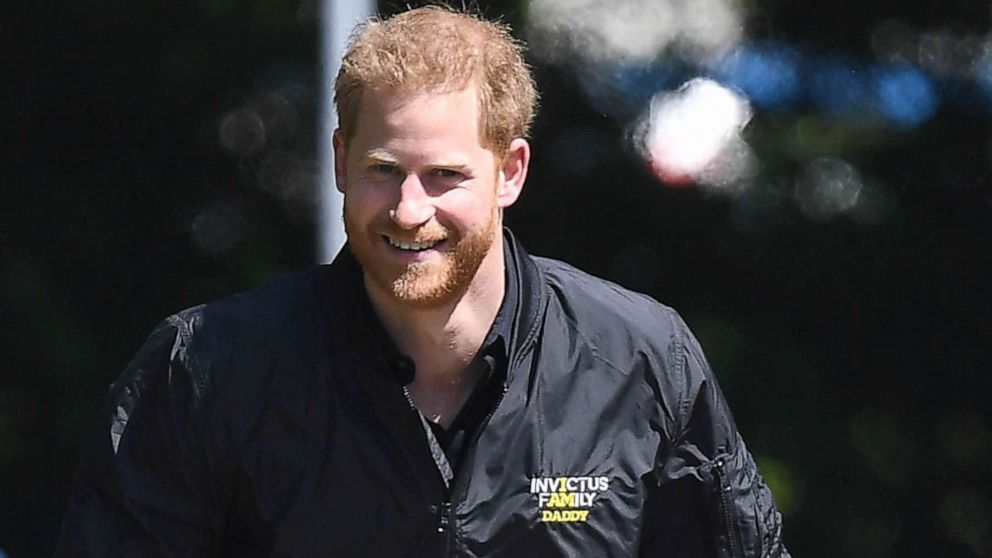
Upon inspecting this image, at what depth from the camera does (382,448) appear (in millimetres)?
2422

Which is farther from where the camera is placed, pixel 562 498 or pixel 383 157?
pixel 562 498

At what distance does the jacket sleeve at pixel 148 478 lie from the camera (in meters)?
2.35

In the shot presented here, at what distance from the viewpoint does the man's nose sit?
2355 millimetres

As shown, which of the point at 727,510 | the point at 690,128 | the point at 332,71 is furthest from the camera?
the point at 690,128

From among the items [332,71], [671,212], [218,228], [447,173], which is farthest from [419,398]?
[671,212]

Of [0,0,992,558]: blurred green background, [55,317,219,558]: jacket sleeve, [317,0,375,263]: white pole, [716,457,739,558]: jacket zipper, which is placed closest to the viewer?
[55,317,219,558]: jacket sleeve

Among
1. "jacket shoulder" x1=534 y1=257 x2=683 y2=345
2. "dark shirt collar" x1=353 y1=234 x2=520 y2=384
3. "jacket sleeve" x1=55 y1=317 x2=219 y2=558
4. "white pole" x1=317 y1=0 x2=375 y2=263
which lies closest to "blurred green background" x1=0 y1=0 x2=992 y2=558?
"white pole" x1=317 y1=0 x2=375 y2=263

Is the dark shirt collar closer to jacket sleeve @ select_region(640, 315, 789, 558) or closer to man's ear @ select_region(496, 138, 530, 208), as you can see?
man's ear @ select_region(496, 138, 530, 208)

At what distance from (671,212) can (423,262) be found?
2.03 meters

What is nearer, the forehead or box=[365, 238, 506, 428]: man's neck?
the forehead

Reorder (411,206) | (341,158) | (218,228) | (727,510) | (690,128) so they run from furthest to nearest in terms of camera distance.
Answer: (690,128) < (218,228) < (727,510) < (341,158) < (411,206)

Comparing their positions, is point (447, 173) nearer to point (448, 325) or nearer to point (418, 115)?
point (418, 115)

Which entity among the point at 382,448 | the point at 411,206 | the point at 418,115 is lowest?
the point at 382,448

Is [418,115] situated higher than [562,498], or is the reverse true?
[418,115]
